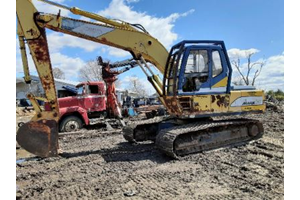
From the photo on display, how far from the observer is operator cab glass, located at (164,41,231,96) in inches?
265

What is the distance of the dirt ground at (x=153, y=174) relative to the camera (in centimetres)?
420

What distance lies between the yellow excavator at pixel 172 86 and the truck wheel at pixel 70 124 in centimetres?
421

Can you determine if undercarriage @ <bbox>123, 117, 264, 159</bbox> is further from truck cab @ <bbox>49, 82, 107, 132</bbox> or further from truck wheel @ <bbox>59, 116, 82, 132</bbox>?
truck cab @ <bbox>49, 82, 107, 132</bbox>

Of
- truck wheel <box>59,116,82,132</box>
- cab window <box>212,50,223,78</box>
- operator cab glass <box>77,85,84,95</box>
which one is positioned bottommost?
truck wheel <box>59,116,82,132</box>

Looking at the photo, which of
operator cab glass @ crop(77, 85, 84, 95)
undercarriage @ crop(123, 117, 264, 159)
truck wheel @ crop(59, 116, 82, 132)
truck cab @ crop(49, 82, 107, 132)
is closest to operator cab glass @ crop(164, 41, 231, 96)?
undercarriage @ crop(123, 117, 264, 159)

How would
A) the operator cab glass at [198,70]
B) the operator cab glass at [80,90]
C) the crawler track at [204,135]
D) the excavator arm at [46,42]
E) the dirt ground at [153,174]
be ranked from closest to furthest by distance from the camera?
the dirt ground at [153,174]
the excavator arm at [46,42]
the crawler track at [204,135]
the operator cab glass at [198,70]
the operator cab glass at [80,90]

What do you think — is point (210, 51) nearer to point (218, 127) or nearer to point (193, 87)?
point (193, 87)

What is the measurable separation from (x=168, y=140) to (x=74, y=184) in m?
2.30

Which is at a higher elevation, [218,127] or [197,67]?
[197,67]

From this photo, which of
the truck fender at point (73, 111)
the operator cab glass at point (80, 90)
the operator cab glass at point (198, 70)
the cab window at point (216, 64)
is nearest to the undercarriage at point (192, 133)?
the operator cab glass at point (198, 70)

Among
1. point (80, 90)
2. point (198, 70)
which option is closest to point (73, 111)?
point (80, 90)

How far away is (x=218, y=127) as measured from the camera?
7.02 m

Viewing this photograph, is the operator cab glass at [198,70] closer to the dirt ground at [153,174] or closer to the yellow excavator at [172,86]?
the yellow excavator at [172,86]
